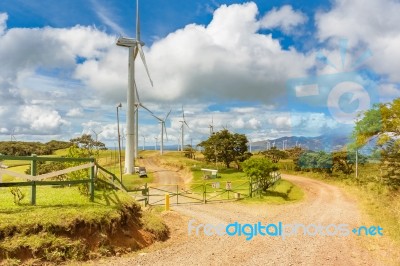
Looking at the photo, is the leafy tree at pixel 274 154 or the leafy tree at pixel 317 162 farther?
the leafy tree at pixel 274 154

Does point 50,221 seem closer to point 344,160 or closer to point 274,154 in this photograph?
point 344,160

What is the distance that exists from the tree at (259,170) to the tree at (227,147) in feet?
105

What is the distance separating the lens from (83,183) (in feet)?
47.9

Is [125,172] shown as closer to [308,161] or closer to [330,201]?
[308,161]

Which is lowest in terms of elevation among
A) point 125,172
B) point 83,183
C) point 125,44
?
point 125,172

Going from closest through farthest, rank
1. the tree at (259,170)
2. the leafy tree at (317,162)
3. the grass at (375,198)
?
the grass at (375,198) < the tree at (259,170) < the leafy tree at (317,162)

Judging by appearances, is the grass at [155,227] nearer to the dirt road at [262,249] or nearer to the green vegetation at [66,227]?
the green vegetation at [66,227]

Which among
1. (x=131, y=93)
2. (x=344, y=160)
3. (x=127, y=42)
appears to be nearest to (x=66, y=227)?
(x=131, y=93)

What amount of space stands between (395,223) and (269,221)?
6824 mm

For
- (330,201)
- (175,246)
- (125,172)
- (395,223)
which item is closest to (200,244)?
(175,246)

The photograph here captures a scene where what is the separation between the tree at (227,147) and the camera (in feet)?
220

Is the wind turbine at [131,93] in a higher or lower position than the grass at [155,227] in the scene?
higher

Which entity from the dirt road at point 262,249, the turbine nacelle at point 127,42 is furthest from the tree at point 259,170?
the turbine nacelle at point 127,42

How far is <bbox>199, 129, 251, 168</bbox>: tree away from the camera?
220 feet
